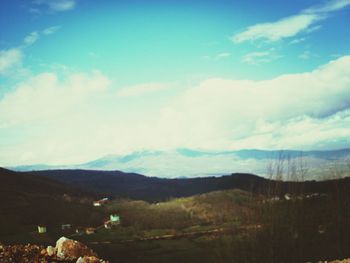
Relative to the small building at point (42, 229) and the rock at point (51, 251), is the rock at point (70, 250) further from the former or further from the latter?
the small building at point (42, 229)

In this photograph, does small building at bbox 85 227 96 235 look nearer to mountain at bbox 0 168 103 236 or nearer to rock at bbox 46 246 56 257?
mountain at bbox 0 168 103 236

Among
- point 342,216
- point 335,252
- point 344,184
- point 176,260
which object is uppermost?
point 344,184

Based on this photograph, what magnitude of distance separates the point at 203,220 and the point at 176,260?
58.1 m

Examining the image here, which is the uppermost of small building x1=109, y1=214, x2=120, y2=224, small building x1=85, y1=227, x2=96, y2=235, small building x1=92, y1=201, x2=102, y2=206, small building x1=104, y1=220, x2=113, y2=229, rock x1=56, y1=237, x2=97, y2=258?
rock x1=56, y1=237, x2=97, y2=258

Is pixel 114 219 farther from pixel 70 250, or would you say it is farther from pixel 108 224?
pixel 70 250

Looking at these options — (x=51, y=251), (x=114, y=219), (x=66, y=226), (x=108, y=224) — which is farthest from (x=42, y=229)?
(x=51, y=251)

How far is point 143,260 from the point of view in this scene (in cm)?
8594

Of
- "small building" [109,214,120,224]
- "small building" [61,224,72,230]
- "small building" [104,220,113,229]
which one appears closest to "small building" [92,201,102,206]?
"small building" [109,214,120,224]

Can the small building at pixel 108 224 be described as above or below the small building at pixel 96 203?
below

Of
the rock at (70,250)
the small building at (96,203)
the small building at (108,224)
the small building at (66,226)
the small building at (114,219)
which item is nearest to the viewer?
the rock at (70,250)

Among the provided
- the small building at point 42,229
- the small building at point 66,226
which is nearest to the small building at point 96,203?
the small building at point 66,226

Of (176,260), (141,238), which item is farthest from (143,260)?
(141,238)

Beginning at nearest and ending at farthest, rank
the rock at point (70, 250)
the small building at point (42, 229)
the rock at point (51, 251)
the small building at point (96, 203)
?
the rock at point (51, 251)
the rock at point (70, 250)
the small building at point (42, 229)
the small building at point (96, 203)

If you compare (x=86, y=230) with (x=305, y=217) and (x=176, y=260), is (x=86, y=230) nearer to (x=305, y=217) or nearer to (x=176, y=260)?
(x=176, y=260)
